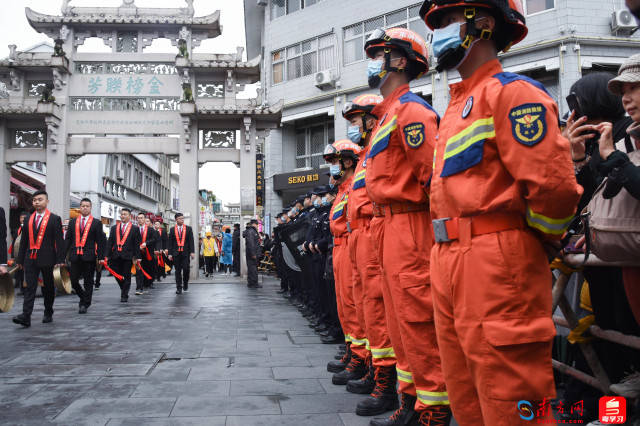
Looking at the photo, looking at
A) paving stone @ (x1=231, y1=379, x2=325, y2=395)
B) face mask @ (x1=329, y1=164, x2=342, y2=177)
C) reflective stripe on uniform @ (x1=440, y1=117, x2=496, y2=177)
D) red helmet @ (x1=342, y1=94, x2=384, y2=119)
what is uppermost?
Result: red helmet @ (x1=342, y1=94, x2=384, y2=119)

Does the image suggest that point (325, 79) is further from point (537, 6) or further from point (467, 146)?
point (467, 146)

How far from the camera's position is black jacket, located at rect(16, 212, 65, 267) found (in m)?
7.55

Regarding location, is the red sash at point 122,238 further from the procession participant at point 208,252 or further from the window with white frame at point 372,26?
the window with white frame at point 372,26

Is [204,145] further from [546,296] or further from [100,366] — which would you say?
[546,296]

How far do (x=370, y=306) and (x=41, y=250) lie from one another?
611 centimetres

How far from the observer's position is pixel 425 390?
8.48 feet

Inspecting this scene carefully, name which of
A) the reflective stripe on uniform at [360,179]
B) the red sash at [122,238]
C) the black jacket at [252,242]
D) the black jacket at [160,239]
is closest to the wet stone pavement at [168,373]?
the reflective stripe on uniform at [360,179]

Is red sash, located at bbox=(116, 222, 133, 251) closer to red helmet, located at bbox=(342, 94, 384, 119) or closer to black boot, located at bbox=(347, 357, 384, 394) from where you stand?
red helmet, located at bbox=(342, 94, 384, 119)

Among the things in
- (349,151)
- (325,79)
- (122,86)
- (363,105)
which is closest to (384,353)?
(363,105)

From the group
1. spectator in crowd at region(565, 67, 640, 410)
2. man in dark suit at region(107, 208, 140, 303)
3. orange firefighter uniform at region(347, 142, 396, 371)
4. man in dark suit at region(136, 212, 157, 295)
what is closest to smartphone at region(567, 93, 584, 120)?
spectator in crowd at region(565, 67, 640, 410)

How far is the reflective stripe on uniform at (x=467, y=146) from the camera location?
1.97m

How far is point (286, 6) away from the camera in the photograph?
77.6ft

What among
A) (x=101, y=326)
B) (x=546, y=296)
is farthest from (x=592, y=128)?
(x=101, y=326)

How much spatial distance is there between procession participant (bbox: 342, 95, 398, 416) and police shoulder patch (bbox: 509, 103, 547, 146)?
59.8 inches
